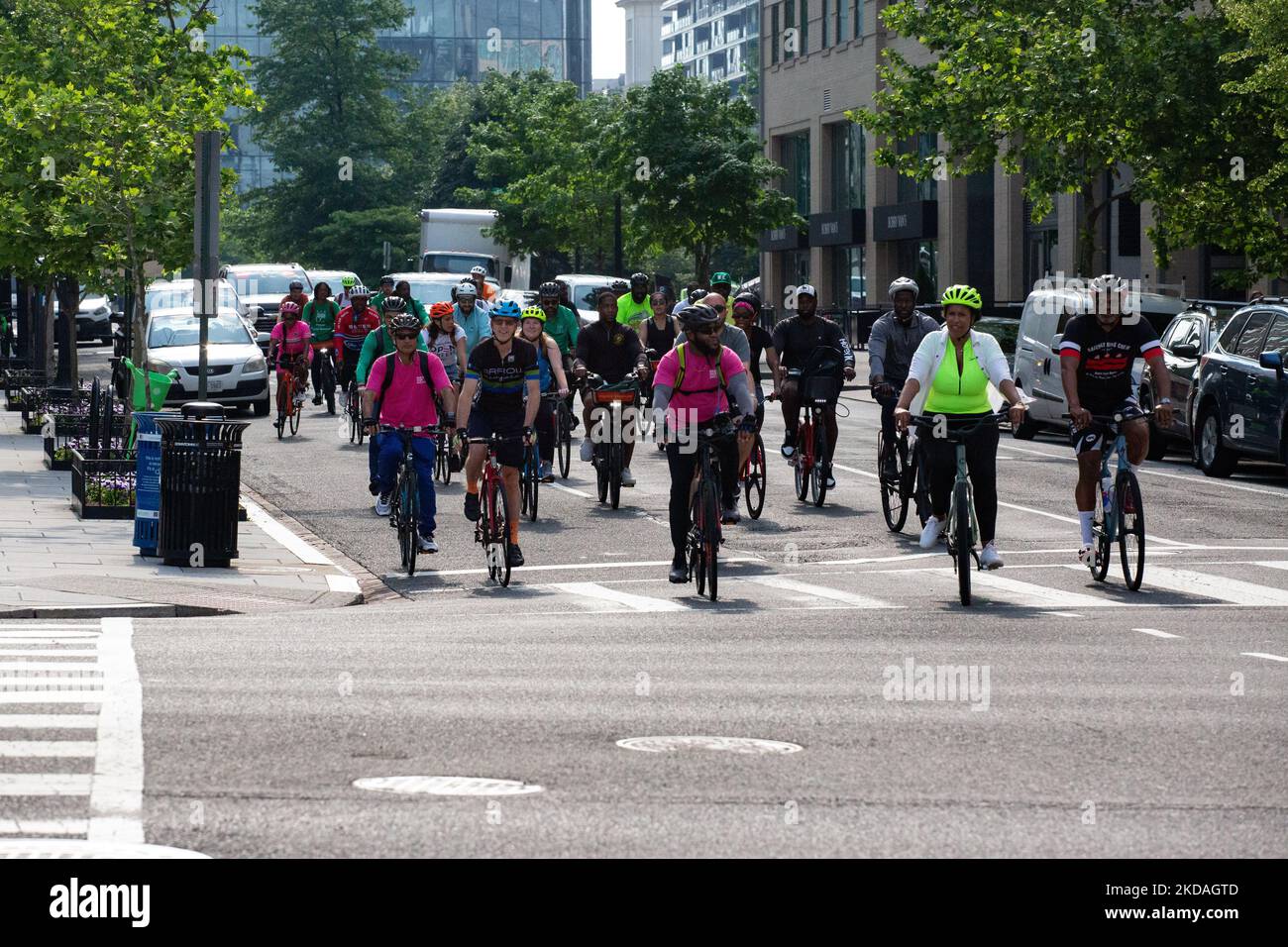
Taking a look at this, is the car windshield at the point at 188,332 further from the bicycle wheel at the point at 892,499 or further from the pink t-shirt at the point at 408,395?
the pink t-shirt at the point at 408,395

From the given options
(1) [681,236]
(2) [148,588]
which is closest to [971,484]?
(2) [148,588]

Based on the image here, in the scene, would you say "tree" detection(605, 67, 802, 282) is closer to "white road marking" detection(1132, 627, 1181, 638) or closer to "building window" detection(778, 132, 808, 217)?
"building window" detection(778, 132, 808, 217)

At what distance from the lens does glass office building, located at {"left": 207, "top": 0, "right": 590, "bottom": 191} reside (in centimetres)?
14000

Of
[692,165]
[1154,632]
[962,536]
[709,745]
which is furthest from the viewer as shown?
[692,165]

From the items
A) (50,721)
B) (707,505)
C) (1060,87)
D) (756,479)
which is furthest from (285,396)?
(50,721)

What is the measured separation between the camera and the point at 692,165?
5406cm

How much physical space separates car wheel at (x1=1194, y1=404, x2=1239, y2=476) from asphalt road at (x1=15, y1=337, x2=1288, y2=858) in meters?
6.78

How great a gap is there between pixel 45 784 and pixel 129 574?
7.75m

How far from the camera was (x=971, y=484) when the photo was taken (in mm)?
13391

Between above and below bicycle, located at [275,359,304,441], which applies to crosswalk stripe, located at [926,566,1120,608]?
below

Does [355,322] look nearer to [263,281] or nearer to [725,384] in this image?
[725,384]

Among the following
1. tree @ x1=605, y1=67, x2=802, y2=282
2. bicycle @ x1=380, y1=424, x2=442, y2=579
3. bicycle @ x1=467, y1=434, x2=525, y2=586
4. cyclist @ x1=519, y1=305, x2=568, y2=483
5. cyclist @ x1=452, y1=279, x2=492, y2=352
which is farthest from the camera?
tree @ x1=605, y1=67, x2=802, y2=282

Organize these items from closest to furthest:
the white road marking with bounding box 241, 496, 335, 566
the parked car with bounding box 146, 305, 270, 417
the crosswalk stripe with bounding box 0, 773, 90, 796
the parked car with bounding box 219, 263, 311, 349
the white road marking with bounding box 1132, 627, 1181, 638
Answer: the crosswalk stripe with bounding box 0, 773, 90, 796 < the white road marking with bounding box 1132, 627, 1181, 638 < the white road marking with bounding box 241, 496, 335, 566 < the parked car with bounding box 146, 305, 270, 417 < the parked car with bounding box 219, 263, 311, 349

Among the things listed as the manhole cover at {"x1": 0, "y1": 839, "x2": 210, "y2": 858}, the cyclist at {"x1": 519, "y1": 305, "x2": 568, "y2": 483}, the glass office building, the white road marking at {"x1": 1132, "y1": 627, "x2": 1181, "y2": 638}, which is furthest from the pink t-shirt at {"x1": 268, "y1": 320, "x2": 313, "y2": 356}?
the glass office building
